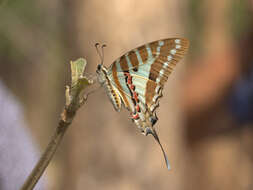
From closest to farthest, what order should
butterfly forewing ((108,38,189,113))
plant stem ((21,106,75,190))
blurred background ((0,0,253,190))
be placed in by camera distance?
plant stem ((21,106,75,190)) < butterfly forewing ((108,38,189,113)) < blurred background ((0,0,253,190))

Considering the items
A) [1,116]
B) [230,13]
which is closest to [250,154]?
[230,13]

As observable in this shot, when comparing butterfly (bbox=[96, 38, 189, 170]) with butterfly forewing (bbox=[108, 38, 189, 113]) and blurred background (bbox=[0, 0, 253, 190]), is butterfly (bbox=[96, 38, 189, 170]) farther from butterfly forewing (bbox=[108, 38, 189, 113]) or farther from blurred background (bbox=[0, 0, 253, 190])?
blurred background (bbox=[0, 0, 253, 190])

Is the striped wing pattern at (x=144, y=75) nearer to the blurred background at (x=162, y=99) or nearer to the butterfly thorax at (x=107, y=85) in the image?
the butterfly thorax at (x=107, y=85)

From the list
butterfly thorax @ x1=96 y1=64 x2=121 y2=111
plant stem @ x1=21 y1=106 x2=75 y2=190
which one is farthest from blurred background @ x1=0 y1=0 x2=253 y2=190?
plant stem @ x1=21 y1=106 x2=75 y2=190

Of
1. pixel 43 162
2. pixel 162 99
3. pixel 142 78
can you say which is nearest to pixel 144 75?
pixel 142 78

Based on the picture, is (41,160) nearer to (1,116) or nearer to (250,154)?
(1,116)

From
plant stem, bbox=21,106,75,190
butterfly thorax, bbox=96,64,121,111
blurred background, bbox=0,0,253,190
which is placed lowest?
blurred background, bbox=0,0,253,190
